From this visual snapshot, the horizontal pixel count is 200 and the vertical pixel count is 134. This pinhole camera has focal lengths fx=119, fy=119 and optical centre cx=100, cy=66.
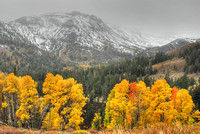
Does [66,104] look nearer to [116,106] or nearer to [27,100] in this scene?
[27,100]

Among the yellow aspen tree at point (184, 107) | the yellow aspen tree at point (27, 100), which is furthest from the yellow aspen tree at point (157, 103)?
the yellow aspen tree at point (27, 100)

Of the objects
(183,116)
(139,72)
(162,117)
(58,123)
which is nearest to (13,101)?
(58,123)

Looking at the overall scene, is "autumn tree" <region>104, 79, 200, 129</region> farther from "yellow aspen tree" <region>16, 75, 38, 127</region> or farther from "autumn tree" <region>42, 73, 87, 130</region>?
"yellow aspen tree" <region>16, 75, 38, 127</region>

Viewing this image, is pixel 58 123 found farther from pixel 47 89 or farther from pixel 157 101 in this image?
pixel 157 101

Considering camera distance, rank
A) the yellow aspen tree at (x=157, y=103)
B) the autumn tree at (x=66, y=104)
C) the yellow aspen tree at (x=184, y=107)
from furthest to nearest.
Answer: the yellow aspen tree at (x=184, y=107) < the yellow aspen tree at (x=157, y=103) < the autumn tree at (x=66, y=104)

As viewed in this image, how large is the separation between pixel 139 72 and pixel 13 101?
11373 cm

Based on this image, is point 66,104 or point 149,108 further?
point 66,104

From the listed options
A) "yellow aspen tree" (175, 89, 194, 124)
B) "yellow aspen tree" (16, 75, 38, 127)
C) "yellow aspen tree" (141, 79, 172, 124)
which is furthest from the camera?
"yellow aspen tree" (175, 89, 194, 124)

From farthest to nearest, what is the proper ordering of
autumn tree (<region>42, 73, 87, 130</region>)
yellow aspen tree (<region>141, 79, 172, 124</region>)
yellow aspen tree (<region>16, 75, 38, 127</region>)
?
yellow aspen tree (<region>16, 75, 38, 127</region>) → yellow aspen tree (<region>141, 79, 172, 124</region>) → autumn tree (<region>42, 73, 87, 130</region>)

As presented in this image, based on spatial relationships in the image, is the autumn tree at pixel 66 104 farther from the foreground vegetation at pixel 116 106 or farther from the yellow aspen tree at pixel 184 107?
the yellow aspen tree at pixel 184 107

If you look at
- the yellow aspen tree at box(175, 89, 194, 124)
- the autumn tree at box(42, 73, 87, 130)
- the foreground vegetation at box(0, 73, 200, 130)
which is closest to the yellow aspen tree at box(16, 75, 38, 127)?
the foreground vegetation at box(0, 73, 200, 130)

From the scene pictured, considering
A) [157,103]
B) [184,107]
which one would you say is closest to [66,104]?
[157,103]

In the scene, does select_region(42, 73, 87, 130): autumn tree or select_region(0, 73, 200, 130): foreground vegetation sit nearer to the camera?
select_region(42, 73, 87, 130): autumn tree

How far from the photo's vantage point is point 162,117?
20859 millimetres
